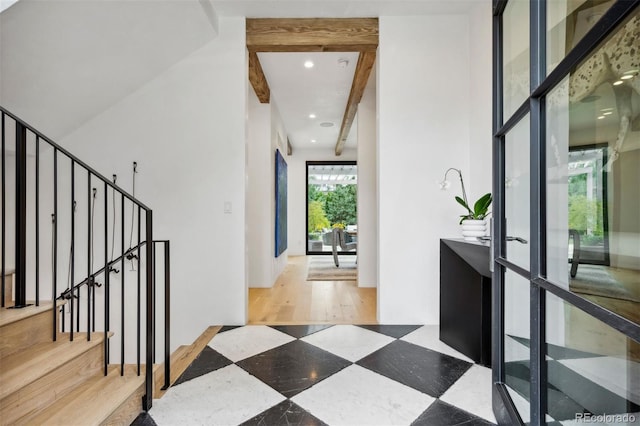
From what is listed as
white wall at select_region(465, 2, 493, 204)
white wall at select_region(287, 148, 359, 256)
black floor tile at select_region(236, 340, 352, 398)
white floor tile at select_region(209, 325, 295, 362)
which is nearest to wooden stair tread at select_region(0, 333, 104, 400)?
white floor tile at select_region(209, 325, 295, 362)

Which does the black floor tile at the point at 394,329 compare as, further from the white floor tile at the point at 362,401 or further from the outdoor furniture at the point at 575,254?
the outdoor furniture at the point at 575,254

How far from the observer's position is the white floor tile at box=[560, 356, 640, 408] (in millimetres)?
669

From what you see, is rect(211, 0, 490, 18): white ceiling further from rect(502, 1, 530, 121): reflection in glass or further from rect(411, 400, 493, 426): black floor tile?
rect(411, 400, 493, 426): black floor tile

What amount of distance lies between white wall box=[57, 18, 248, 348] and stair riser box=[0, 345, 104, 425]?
98cm

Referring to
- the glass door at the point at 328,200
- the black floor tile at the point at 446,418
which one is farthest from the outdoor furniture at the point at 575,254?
the glass door at the point at 328,200

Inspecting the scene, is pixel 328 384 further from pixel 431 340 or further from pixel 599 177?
pixel 599 177

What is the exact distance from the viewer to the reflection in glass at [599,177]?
0.62 metres

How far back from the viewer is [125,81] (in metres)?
2.60

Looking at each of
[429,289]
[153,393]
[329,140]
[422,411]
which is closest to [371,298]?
[429,289]

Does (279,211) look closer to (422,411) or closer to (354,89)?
(354,89)

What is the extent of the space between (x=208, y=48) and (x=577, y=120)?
2767 millimetres

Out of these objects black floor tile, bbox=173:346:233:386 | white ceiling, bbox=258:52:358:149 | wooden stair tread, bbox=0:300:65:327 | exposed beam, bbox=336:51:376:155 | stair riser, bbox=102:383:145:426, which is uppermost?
white ceiling, bbox=258:52:358:149

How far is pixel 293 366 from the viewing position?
6.24ft
